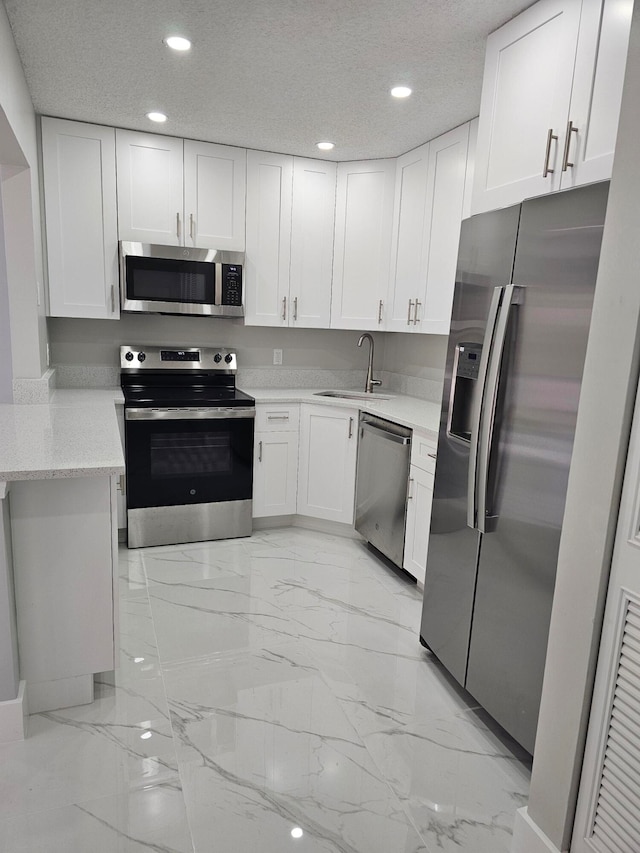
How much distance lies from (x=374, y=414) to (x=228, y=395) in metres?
0.98

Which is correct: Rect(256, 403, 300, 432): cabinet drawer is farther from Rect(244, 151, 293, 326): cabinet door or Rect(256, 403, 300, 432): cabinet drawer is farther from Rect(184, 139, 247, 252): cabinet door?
Rect(184, 139, 247, 252): cabinet door

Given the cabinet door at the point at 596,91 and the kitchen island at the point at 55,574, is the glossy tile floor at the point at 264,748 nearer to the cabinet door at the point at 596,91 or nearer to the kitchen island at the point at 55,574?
the kitchen island at the point at 55,574

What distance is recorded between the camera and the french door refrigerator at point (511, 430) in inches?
66.6

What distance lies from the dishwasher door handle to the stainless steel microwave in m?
1.11

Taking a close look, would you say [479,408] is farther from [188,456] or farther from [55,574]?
[188,456]

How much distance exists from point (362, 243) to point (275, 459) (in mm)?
1554

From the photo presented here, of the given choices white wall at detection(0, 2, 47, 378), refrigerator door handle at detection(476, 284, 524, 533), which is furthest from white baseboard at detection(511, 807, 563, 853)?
white wall at detection(0, 2, 47, 378)

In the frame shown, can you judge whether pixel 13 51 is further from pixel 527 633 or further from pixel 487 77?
pixel 527 633

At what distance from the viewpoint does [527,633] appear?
1.85m

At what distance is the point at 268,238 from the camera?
386cm

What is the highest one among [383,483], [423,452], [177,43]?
[177,43]

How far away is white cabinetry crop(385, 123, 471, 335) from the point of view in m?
→ 3.17

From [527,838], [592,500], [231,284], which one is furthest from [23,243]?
[527,838]

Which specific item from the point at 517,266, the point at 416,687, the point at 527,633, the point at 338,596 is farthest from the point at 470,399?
the point at 338,596
